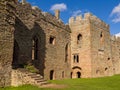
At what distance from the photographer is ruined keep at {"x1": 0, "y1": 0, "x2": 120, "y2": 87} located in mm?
14633

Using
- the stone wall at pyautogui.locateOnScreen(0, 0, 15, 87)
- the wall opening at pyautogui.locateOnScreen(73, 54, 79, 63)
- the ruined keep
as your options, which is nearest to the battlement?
the ruined keep

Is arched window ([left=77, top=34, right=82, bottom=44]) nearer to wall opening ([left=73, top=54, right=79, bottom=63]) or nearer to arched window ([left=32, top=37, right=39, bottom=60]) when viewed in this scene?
wall opening ([left=73, top=54, right=79, bottom=63])

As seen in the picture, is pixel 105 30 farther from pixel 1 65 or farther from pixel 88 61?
pixel 1 65

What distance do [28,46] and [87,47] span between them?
9934 millimetres

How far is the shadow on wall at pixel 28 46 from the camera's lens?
1909 cm

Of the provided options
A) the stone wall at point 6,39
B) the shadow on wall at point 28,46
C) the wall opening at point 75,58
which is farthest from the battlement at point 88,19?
the stone wall at point 6,39

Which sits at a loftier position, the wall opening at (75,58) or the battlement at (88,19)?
the battlement at (88,19)

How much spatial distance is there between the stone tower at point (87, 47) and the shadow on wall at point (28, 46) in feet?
23.1

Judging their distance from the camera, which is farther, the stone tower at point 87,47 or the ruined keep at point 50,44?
the stone tower at point 87,47

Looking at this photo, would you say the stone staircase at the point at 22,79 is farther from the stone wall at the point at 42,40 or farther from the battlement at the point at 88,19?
the battlement at the point at 88,19

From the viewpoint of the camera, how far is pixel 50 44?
23844mm

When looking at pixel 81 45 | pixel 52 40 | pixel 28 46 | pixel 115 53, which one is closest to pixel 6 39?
pixel 28 46

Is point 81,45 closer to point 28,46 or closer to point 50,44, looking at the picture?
point 50,44

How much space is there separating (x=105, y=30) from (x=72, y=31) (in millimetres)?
5999
